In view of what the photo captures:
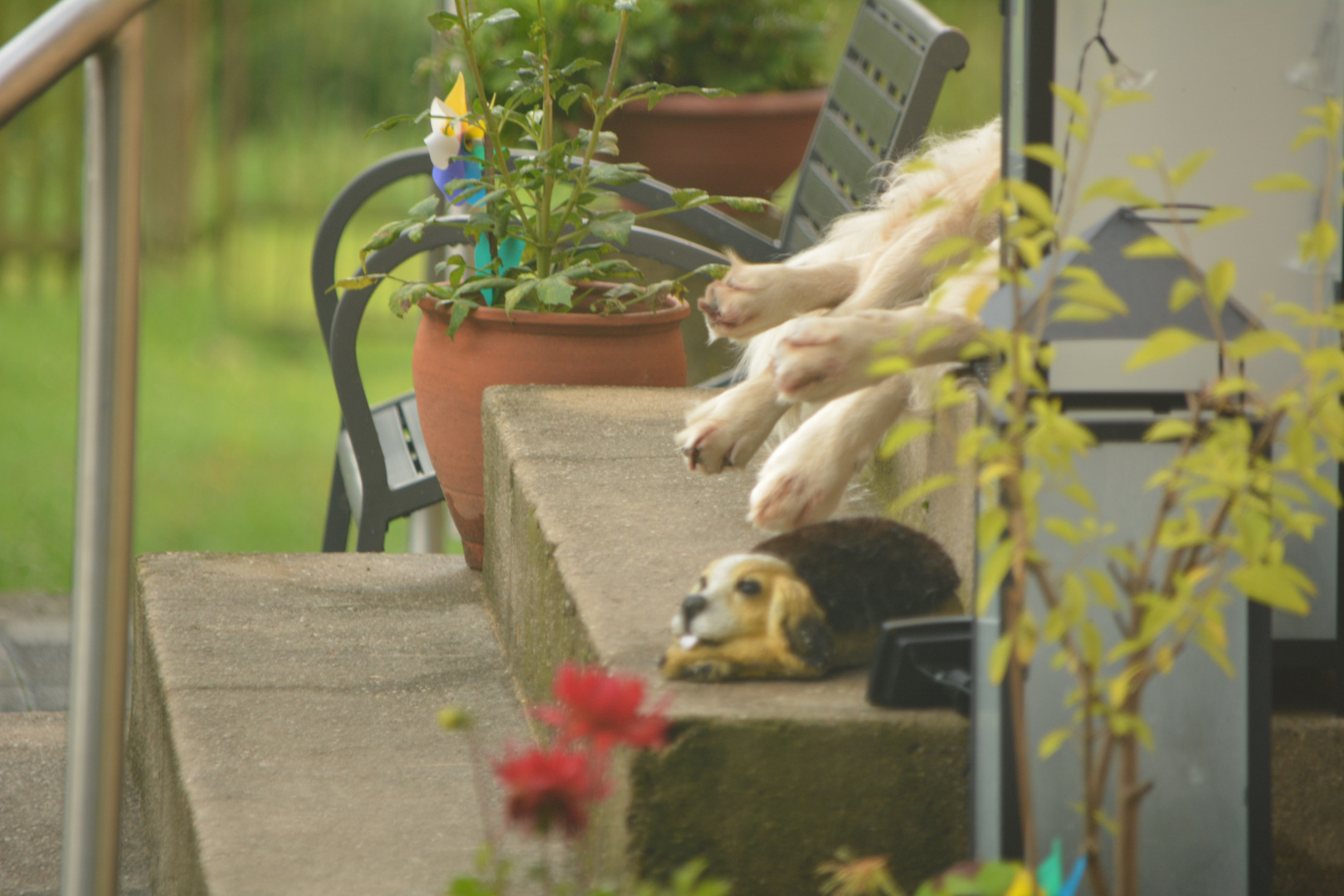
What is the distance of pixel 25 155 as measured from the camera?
590 centimetres

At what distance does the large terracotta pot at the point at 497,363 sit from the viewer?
7.52 feet

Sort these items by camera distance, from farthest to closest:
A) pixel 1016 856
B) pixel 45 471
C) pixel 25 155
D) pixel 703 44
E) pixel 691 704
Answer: pixel 25 155, pixel 45 471, pixel 703 44, pixel 691 704, pixel 1016 856

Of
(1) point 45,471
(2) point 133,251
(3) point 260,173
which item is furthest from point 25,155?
(2) point 133,251

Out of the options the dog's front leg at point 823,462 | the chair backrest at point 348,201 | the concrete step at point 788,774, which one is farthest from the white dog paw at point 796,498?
the chair backrest at point 348,201

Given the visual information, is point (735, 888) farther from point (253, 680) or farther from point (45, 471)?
point (45, 471)

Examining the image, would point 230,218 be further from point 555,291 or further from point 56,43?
point 56,43

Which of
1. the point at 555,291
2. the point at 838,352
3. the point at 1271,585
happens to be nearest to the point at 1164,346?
the point at 1271,585

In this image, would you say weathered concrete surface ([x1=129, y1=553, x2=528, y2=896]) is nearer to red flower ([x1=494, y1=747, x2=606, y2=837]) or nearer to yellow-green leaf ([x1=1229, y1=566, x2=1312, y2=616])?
red flower ([x1=494, y1=747, x2=606, y2=837])

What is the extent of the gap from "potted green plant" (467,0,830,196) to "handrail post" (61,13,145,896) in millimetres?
2824

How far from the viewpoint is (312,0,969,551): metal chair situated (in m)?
2.62

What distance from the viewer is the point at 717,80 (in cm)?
417

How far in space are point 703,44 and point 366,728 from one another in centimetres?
292

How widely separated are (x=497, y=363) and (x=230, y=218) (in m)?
4.17

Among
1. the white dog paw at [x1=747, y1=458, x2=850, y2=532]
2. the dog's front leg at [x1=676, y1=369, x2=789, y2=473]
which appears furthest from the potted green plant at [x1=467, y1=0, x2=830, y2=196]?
the white dog paw at [x1=747, y1=458, x2=850, y2=532]
